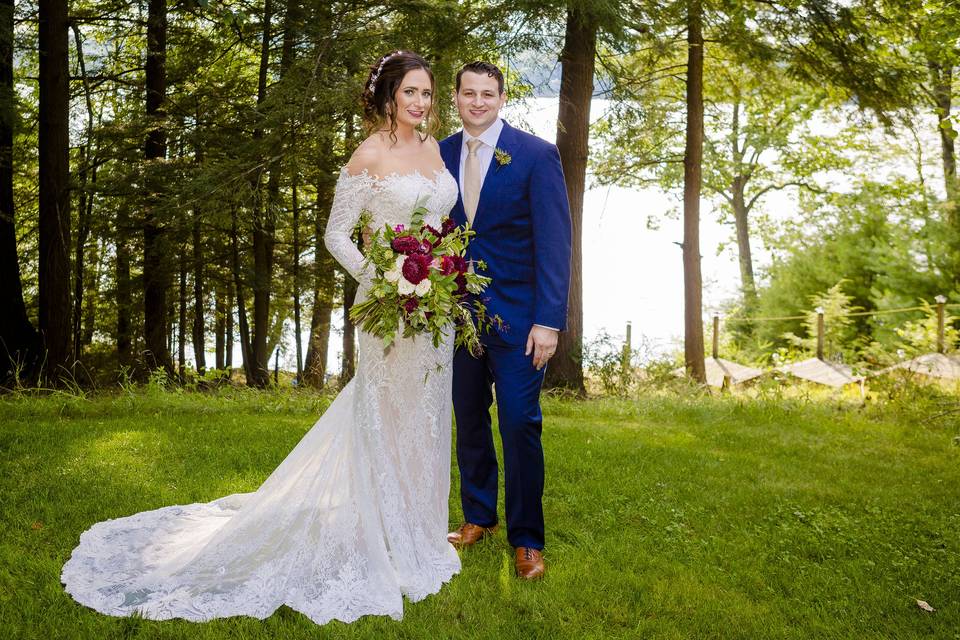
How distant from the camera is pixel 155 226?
11328 mm

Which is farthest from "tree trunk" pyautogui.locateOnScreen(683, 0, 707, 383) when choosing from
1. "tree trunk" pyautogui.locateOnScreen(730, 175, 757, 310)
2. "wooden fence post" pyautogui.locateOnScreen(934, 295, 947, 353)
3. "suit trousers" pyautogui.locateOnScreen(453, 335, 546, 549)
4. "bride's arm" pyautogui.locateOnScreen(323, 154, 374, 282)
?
"tree trunk" pyautogui.locateOnScreen(730, 175, 757, 310)

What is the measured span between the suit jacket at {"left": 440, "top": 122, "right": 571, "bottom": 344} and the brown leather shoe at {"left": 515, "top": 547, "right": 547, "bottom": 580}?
3.15 feet

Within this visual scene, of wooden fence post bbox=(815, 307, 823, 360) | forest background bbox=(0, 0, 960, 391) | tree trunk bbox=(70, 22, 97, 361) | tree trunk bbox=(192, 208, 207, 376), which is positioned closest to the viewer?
forest background bbox=(0, 0, 960, 391)

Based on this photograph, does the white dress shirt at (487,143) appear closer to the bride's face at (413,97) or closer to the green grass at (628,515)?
the bride's face at (413,97)

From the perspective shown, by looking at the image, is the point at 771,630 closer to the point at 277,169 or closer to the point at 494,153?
the point at 494,153

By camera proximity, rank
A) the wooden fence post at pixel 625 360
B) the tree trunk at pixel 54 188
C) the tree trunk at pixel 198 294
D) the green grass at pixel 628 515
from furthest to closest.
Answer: the tree trunk at pixel 198 294
the wooden fence post at pixel 625 360
the tree trunk at pixel 54 188
the green grass at pixel 628 515

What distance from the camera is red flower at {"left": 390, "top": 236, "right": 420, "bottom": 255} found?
3.07m

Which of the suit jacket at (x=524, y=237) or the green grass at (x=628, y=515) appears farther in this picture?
the suit jacket at (x=524, y=237)

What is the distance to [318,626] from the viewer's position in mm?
2846

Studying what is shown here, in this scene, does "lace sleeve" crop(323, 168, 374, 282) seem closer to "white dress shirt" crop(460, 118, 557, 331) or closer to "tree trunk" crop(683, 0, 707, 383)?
"white dress shirt" crop(460, 118, 557, 331)

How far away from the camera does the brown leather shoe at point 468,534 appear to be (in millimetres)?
3752

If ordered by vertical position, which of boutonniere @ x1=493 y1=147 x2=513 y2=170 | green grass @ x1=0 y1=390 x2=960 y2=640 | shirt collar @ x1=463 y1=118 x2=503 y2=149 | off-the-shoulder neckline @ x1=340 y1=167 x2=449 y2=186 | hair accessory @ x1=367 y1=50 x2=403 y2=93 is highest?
hair accessory @ x1=367 y1=50 x2=403 y2=93

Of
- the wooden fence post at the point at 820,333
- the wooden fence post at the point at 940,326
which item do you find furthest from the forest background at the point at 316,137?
the wooden fence post at the point at 820,333

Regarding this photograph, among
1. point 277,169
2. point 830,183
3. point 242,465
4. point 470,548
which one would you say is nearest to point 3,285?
point 277,169
